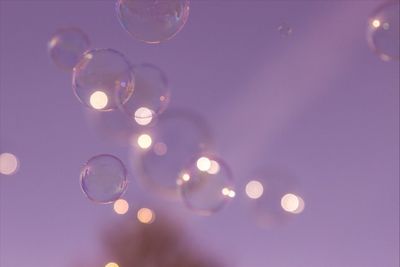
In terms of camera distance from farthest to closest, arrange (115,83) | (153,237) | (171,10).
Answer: (153,237) → (115,83) → (171,10)

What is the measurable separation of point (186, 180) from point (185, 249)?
48.2 ft

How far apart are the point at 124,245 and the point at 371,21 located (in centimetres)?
1746

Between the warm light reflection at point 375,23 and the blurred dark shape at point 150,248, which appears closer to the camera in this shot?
the warm light reflection at point 375,23

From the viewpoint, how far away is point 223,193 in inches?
349

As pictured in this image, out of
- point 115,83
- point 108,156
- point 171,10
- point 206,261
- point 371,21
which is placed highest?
point 206,261

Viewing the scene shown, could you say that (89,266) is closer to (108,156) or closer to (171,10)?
(108,156)

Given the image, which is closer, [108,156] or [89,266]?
[108,156]

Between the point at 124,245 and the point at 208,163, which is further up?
the point at 124,245

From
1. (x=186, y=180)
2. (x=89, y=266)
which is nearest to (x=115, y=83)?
(x=186, y=180)

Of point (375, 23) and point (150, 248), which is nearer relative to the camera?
point (375, 23)

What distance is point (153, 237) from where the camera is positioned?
78.1 ft

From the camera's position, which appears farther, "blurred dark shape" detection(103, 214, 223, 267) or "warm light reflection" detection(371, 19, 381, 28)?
"blurred dark shape" detection(103, 214, 223, 267)

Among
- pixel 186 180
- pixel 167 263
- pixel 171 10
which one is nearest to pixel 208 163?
pixel 186 180

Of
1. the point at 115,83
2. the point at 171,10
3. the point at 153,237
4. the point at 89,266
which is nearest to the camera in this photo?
the point at 171,10
